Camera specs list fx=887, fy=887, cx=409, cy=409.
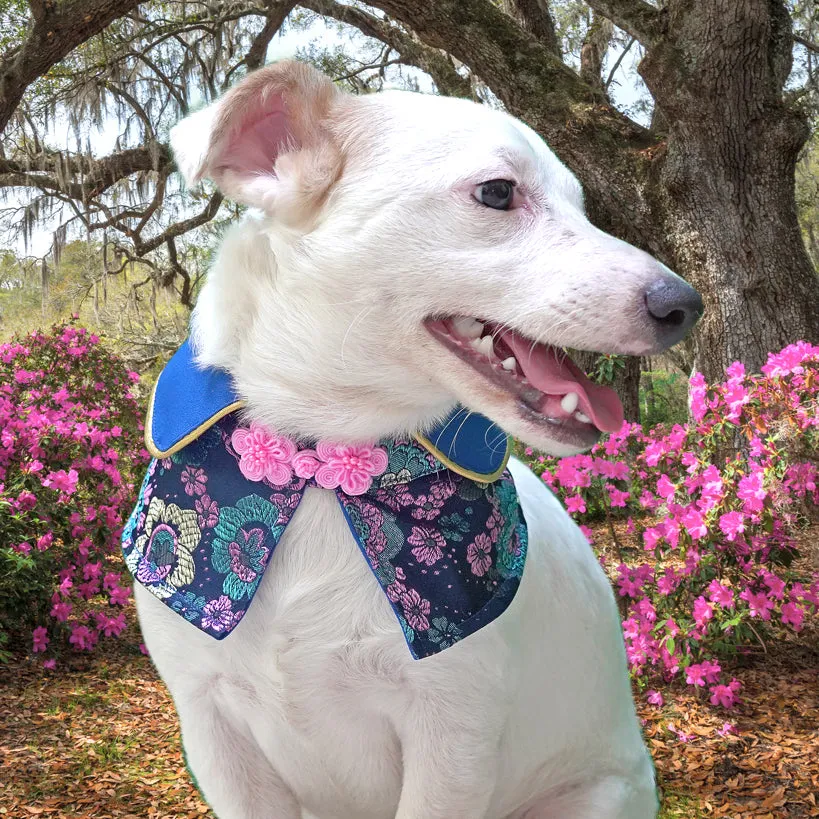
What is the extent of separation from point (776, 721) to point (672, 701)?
16.4 inches

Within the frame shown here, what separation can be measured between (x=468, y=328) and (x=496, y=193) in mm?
233

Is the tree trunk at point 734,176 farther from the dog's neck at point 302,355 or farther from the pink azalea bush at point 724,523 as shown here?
the dog's neck at point 302,355

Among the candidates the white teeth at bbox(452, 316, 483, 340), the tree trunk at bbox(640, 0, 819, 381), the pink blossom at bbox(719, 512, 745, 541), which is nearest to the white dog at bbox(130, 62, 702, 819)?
the white teeth at bbox(452, 316, 483, 340)

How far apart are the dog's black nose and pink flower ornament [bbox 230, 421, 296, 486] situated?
0.68m

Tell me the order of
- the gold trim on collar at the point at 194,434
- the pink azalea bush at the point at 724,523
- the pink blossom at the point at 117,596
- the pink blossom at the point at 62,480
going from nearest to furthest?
1. the gold trim on collar at the point at 194,434
2. the pink azalea bush at the point at 724,523
3. the pink blossom at the point at 62,480
4. the pink blossom at the point at 117,596

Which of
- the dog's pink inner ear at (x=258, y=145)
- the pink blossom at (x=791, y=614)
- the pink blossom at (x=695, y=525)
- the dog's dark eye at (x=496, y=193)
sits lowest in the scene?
the pink blossom at (x=791, y=614)

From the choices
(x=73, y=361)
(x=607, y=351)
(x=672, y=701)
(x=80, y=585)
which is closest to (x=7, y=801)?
(x=80, y=585)

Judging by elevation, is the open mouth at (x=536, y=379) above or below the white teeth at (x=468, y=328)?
below

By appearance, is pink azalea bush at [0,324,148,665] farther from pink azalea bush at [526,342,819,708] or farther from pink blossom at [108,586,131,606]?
pink azalea bush at [526,342,819,708]

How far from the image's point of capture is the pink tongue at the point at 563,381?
1.49 meters

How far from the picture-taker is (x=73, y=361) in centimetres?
662

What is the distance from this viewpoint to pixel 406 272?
1.49 metres

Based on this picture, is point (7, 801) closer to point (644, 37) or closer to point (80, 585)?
point (80, 585)

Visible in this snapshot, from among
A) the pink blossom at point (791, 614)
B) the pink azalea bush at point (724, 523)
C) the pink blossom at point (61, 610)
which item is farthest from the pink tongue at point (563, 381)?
the pink blossom at point (61, 610)
